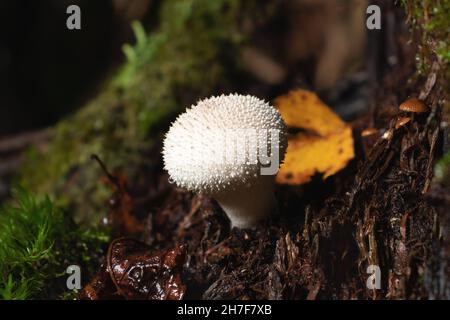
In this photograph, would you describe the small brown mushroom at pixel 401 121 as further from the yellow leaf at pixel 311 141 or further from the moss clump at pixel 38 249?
the moss clump at pixel 38 249

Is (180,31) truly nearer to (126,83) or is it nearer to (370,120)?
(126,83)

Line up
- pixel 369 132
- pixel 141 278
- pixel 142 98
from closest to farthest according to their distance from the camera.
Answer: pixel 141 278
pixel 369 132
pixel 142 98

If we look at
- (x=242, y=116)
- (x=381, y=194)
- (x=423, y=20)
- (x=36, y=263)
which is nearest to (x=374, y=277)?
(x=381, y=194)

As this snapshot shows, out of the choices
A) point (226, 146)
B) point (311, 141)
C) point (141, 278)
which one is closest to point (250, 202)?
point (226, 146)

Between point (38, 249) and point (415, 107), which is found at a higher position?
point (415, 107)

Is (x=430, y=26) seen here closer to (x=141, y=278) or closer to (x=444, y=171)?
(x=444, y=171)

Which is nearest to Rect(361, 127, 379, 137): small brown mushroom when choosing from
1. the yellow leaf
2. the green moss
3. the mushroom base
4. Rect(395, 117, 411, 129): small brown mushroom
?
the yellow leaf
